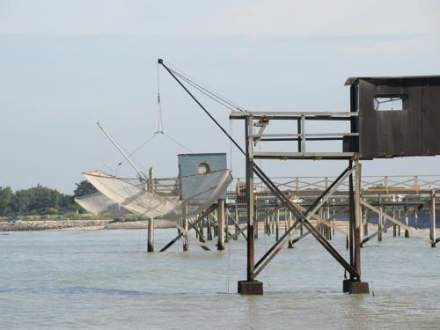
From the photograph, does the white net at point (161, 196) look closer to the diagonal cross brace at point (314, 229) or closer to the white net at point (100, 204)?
the white net at point (100, 204)

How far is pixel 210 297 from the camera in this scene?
108 feet

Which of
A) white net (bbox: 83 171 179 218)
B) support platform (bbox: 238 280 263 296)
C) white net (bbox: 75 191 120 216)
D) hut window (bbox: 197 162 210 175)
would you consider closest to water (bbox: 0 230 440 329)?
support platform (bbox: 238 280 263 296)

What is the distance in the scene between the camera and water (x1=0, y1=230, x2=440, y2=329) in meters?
26.3

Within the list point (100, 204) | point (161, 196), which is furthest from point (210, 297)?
point (100, 204)

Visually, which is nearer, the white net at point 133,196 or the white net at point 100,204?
the white net at point 133,196

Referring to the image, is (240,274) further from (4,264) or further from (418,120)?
(4,264)

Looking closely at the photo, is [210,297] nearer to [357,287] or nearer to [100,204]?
[357,287]

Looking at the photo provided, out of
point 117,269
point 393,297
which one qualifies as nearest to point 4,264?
point 117,269

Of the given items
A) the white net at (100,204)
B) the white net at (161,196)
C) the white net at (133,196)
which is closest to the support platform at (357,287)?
the white net at (161,196)

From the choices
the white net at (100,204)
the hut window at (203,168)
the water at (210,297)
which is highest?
the hut window at (203,168)

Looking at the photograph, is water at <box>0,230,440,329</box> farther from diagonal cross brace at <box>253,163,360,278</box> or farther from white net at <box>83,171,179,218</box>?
white net at <box>83,171,179,218</box>

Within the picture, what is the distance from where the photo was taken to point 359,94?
3144 cm

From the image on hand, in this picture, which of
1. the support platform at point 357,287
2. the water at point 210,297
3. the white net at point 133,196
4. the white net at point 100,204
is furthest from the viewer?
the white net at point 100,204

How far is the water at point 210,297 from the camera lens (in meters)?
26.3
